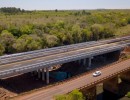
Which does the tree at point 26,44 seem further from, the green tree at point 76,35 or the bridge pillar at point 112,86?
the bridge pillar at point 112,86

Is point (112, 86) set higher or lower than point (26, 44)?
lower

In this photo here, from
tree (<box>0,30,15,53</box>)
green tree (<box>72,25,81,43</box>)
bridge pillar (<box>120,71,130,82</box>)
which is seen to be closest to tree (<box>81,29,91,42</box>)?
green tree (<box>72,25,81,43</box>)

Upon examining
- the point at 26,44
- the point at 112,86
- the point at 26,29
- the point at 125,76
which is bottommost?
the point at 112,86

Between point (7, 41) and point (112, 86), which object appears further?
point (7, 41)

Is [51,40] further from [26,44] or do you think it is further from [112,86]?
[112,86]

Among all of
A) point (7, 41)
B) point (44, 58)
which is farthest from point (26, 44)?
point (44, 58)

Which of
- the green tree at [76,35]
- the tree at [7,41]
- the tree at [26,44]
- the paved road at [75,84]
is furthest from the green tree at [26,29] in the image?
the paved road at [75,84]

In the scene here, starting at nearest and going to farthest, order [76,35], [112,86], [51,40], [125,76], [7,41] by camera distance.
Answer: [112,86] → [125,76] → [7,41] → [51,40] → [76,35]

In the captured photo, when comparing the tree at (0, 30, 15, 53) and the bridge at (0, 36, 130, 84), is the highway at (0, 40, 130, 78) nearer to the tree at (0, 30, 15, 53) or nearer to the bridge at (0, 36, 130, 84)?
the bridge at (0, 36, 130, 84)
